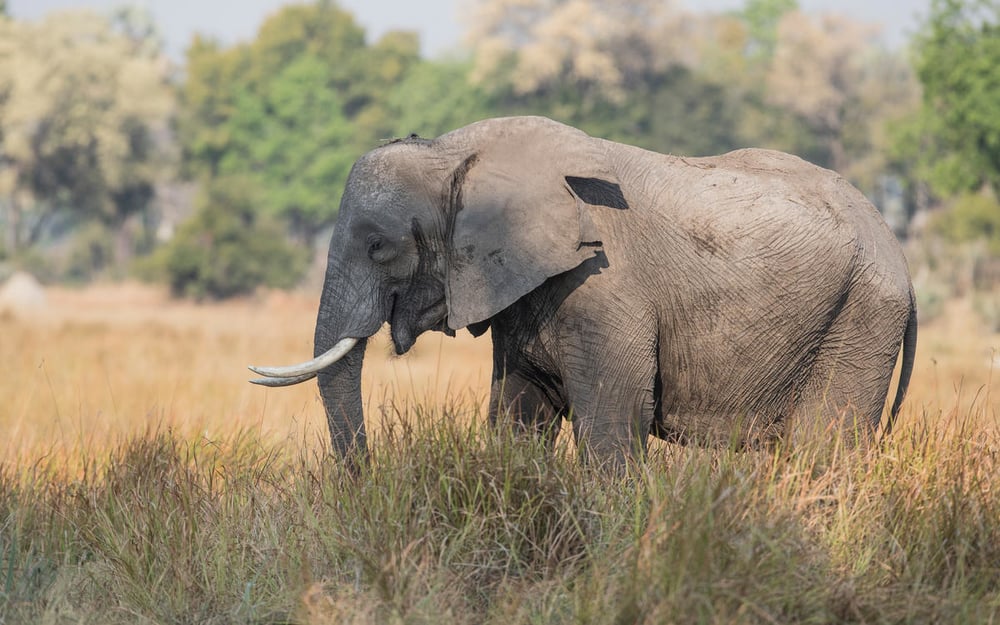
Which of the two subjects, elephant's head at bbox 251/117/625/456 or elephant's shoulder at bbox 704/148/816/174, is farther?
elephant's shoulder at bbox 704/148/816/174

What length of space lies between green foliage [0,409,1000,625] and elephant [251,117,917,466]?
0.29m

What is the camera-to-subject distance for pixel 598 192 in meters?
5.34

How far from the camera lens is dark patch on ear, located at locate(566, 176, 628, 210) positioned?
5324 millimetres

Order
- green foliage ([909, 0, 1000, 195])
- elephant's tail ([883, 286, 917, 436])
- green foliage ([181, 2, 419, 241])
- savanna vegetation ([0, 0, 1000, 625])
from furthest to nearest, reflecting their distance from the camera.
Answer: green foliage ([181, 2, 419, 241]), green foliage ([909, 0, 1000, 195]), elephant's tail ([883, 286, 917, 436]), savanna vegetation ([0, 0, 1000, 625])

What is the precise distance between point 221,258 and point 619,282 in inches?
1311

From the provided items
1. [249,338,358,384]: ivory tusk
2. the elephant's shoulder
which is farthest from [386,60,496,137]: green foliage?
[249,338,358,384]: ivory tusk

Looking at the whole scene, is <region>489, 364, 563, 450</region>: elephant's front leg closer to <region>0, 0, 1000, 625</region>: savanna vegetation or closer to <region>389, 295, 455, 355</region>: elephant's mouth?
<region>0, 0, 1000, 625</region>: savanna vegetation

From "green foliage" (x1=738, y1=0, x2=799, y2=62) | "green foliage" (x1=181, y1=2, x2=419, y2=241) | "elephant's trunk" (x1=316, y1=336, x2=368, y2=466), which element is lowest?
"elephant's trunk" (x1=316, y1=336, x2=368, y2=466)

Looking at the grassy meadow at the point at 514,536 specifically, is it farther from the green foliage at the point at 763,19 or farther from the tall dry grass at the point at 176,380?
the green foliage at the point at 763,19

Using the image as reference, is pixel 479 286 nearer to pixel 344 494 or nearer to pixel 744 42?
pixel 344 494

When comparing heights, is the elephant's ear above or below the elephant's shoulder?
below

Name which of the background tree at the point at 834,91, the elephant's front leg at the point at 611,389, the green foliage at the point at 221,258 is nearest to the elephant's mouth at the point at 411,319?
the elephant's front leg at the point at 611,389

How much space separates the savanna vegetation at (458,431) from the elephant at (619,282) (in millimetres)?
248

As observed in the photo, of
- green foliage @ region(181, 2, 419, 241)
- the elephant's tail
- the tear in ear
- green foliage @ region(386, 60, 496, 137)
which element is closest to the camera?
the tear in ear
